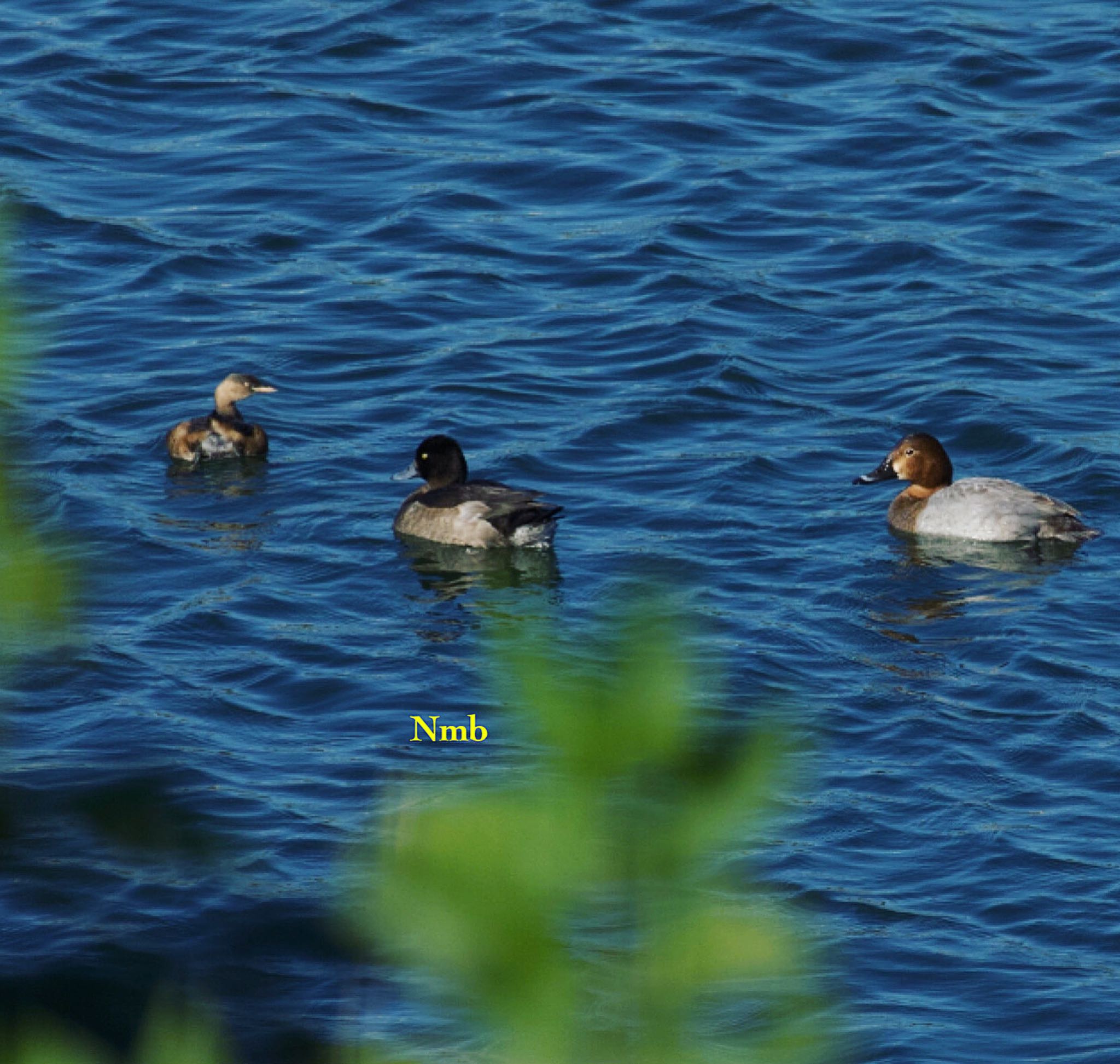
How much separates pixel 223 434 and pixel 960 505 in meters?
4.40

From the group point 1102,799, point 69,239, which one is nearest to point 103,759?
point 1102,799

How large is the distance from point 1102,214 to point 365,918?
1635 centimetres

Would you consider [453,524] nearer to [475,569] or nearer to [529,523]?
[475,569]

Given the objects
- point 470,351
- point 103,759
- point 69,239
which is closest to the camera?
point 103,759

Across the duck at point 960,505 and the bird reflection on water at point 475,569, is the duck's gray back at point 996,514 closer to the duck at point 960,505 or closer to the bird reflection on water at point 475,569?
the duck at point 960,505

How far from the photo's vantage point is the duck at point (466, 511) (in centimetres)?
1153

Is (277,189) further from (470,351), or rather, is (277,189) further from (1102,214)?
(1102,214)

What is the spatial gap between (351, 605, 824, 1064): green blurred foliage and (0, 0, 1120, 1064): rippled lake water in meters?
0.37

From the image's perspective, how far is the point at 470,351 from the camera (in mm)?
14461

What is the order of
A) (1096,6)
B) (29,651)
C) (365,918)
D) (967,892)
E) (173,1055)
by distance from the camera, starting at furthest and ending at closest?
(1096,6) → (967,892) → (29,651) → (365,918) → (173,1055)

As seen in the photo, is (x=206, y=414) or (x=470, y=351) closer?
(x=206, y=414)

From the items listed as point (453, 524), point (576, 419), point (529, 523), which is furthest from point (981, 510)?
point (453, 524)

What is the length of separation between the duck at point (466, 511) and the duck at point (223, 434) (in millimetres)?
1153
